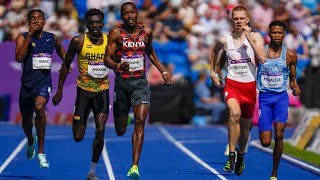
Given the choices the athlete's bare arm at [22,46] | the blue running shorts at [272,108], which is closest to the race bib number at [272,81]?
the blue running shorts at [272,108]

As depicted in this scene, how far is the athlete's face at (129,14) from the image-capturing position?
39.7ft

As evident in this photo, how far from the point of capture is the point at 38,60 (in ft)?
45.6

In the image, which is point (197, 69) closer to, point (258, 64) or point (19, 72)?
point (19, 72)

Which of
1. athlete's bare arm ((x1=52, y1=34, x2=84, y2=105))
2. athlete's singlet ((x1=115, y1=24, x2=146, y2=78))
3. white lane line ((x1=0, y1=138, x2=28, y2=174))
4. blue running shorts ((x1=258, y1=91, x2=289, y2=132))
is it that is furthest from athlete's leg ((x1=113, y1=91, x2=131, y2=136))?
white lane line ((x1=0, y1=138, x2=28, y2=174))

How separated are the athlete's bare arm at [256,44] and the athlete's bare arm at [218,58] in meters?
0.46

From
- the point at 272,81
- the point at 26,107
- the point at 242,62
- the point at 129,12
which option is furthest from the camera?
the point at 26,107

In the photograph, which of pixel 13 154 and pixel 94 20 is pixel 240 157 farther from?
pixel 13 154

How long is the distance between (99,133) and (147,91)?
2.57ft

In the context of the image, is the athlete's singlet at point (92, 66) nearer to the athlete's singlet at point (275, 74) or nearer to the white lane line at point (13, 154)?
the athlete's singlet at point (275, 74)

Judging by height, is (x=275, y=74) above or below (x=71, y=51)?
below

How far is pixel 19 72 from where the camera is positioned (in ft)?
81.8

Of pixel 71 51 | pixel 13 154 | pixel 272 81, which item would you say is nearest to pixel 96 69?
pixel 71 51

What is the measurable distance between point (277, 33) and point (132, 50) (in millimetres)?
1837

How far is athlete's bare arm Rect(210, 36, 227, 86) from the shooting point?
44.2ft
